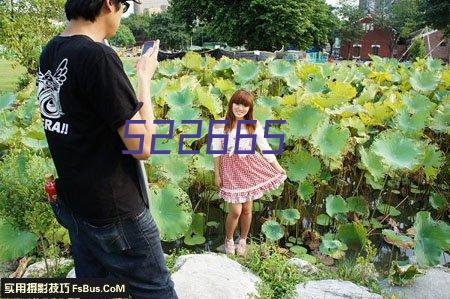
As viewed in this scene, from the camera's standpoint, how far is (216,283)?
8.05ft

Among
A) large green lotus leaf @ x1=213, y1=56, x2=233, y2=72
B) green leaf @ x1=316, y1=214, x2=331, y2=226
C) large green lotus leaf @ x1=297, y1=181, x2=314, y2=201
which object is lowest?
green leaf @ x1=316, y1=214, x2=331, y2=226

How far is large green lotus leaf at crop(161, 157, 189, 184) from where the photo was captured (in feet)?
11.3

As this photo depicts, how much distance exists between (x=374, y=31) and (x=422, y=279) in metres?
50.0

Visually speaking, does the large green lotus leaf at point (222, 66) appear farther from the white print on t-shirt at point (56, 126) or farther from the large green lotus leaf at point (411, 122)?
the white print on t-shirt at point (56, 126)

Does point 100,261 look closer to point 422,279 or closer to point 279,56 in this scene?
point 422,279

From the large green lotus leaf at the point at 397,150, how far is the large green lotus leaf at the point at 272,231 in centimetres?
101

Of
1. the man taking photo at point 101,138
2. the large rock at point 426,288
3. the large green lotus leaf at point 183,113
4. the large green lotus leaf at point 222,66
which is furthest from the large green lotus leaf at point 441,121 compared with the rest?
the man taking photo at point 101,138

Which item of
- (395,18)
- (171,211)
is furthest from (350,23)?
(171,211)

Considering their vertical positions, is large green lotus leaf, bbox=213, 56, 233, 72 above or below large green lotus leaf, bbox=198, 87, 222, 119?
above

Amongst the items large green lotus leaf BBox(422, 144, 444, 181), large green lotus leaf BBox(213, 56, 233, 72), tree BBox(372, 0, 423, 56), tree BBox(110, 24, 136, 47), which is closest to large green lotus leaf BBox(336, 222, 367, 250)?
Result: large green lotus leaf BBox(422, 144, 444, 181)

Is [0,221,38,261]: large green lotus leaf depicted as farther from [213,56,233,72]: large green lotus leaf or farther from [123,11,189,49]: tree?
[123,11,189,49]: tree

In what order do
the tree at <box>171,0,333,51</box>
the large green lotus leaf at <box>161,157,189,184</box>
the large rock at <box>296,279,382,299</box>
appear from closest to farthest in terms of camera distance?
Answer: the large rock at <box>296,279,382,299</box>, the large green lotus leaf at <box>161,157,189,184</box>, the tree at <box>171,0,333,51</box>

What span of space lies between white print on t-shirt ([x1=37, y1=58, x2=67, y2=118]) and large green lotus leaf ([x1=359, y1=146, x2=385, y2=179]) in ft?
9.31

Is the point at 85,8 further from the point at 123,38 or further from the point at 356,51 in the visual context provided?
the point at 123,38
